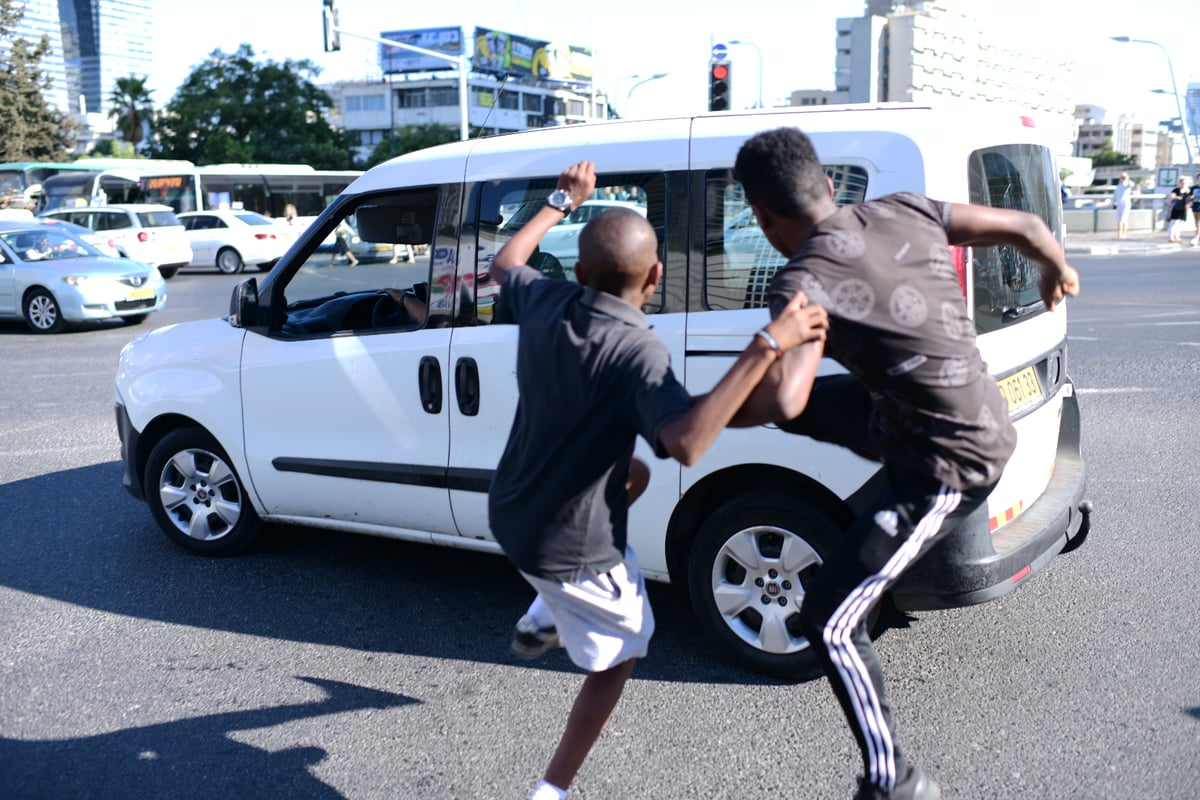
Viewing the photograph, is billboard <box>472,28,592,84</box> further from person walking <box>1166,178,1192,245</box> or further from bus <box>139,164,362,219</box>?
person walking <box>1166,178,1192,245</box>

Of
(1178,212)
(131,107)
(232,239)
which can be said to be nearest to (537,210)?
(232,239)

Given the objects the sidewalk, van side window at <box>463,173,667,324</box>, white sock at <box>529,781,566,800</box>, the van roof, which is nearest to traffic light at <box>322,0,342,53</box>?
the sidewalk

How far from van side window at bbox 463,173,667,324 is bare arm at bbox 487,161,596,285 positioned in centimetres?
83

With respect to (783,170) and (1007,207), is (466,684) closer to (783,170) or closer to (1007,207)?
(783,170)

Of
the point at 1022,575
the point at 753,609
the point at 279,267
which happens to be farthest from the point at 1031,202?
the point at 279,267

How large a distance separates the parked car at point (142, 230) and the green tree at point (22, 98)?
28104 millimetres

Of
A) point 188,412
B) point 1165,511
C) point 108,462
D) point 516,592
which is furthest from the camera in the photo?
point 108,462

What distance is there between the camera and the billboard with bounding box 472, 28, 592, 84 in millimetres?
100875

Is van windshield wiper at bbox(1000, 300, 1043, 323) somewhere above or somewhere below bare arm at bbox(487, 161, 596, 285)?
below

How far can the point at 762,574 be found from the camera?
392cm

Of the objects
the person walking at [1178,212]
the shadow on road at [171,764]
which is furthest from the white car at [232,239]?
the shadow on road at [171,764]

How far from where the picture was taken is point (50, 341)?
14.3m

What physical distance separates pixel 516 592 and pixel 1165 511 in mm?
3258

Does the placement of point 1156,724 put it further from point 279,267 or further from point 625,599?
point 279,267
